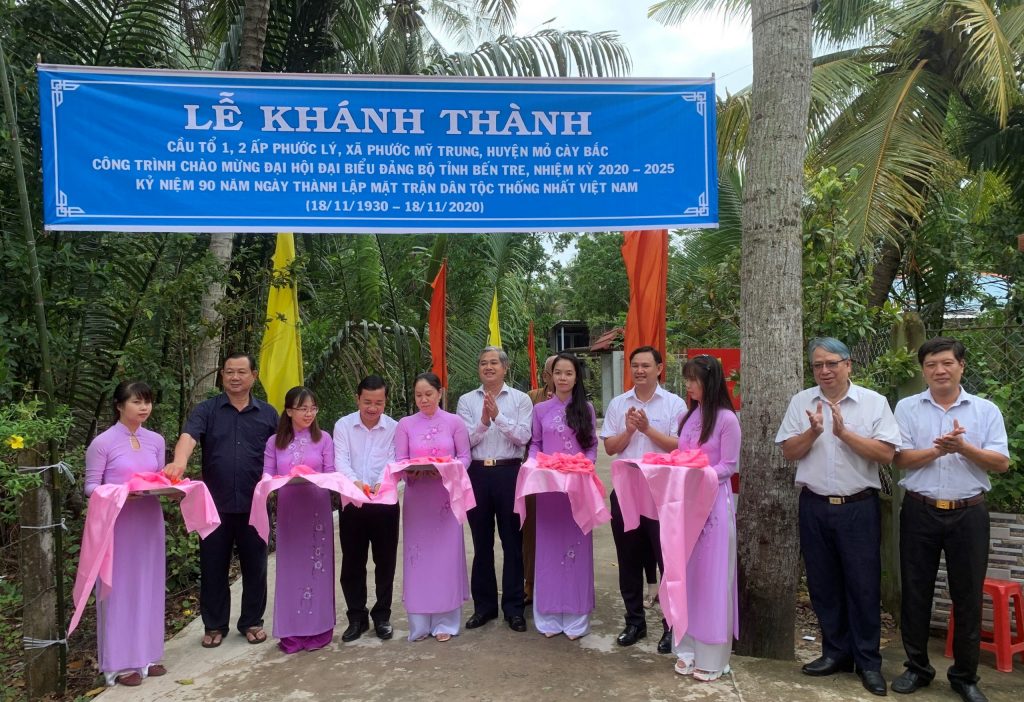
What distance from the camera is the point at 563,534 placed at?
470 cm

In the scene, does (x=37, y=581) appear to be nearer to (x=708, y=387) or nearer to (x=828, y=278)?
(x=708, y=387)

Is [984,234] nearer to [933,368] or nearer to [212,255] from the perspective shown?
[933,368]

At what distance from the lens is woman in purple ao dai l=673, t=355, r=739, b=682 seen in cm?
396

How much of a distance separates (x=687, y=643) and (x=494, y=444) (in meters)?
1.55

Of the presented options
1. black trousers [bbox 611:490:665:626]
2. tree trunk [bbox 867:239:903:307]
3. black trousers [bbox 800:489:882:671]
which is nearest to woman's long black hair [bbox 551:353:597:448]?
black trousers [bbox 611:490:665:626]

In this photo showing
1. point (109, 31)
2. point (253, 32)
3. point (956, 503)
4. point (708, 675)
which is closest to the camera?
point (956, 503)

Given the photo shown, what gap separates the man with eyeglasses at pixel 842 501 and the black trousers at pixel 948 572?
0.15 meters

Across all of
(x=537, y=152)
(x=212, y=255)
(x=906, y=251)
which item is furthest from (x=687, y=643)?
(x=906, y=251)

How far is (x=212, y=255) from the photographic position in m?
6.03

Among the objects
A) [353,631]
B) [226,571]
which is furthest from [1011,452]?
[226,571]

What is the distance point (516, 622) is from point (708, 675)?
124 cm

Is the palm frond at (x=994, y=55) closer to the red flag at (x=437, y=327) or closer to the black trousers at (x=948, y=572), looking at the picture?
the black trousers at (x=948, y=572)

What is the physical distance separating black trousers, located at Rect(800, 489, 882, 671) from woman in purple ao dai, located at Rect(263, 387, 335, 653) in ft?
8.59

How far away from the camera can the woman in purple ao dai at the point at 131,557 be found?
4105 mm
